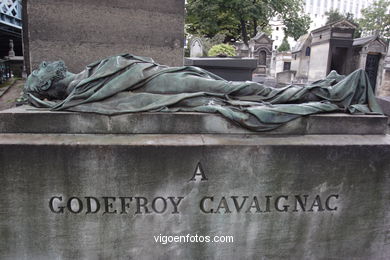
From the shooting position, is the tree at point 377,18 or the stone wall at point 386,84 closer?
the stone wall at point 386,84

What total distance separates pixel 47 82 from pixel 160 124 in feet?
4.78

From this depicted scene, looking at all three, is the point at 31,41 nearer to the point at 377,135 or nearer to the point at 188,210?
the point at 188,210

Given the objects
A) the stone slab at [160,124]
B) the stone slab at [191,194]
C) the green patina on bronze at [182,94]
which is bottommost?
the stone slab at [191,194]

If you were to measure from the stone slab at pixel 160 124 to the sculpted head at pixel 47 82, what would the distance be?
1.30 ft

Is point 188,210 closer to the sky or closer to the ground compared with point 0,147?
closer to the ground

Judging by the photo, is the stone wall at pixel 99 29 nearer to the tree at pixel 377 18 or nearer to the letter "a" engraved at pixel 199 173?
the letter "a" engraved at pixel 199 173

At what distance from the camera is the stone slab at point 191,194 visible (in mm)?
2666

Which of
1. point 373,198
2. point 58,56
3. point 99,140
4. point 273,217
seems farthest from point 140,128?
point 58,56

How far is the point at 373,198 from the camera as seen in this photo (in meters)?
2.92

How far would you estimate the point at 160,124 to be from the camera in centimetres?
291

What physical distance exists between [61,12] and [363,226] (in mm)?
5486

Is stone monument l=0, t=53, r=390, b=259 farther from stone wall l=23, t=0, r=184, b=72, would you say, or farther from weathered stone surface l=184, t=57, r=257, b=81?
weathered stone surface l=184, t=57, r=257, b=81
